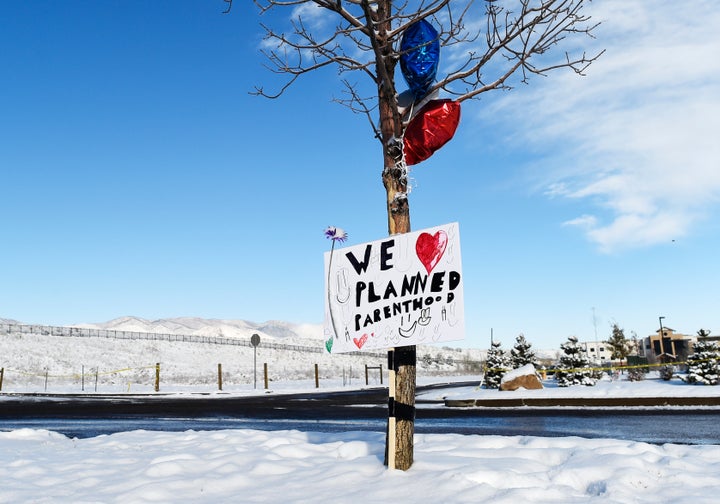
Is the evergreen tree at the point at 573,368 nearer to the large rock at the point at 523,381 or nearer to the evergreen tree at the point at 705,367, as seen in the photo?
the large rock at the point at 523,381

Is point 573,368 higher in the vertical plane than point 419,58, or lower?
lower

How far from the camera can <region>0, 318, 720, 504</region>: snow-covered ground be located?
424 centimetres

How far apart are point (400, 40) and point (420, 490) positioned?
4.27m

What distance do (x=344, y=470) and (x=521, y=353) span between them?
21.3 metres

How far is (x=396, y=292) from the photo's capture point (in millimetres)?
5172

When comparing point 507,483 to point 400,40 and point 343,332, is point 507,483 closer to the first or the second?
point 343,332

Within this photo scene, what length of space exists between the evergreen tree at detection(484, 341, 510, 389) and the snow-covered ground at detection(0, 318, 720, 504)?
52.3 ft

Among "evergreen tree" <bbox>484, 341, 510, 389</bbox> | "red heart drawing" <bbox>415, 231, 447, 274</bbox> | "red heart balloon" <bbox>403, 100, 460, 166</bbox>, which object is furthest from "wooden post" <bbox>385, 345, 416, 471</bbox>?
"evergreen tree" <bbox>484, 341, 510, 389</bbox>

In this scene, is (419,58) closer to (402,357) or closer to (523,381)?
(402,357)

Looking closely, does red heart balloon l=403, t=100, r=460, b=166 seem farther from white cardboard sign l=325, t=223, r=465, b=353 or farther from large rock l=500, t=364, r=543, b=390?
large rock l=500, t=364, r=543, b=390

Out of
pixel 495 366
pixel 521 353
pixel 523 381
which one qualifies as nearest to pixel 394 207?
pixel 523 381

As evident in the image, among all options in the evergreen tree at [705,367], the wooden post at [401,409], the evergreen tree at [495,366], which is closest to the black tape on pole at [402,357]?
the wooden post at [401,409]

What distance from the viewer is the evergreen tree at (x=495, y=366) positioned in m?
22.3

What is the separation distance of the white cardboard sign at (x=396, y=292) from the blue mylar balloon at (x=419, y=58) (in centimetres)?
161
